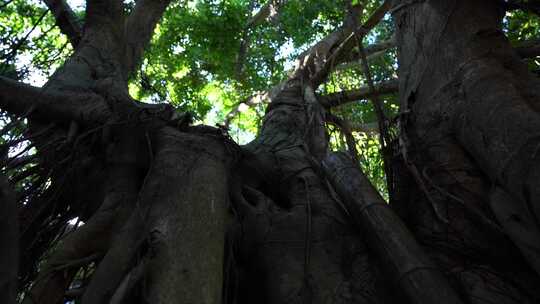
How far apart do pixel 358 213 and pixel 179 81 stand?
6196 millimetres

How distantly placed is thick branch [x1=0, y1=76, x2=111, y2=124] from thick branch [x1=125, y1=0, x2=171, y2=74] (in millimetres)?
1259

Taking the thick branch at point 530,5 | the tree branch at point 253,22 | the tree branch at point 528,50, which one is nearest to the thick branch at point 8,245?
the thick branch at point 530,5

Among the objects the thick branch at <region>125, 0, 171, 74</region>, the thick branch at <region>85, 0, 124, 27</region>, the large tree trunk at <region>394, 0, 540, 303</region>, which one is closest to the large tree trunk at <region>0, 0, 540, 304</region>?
the large tree trunk at <region>394, 0, 540, 303</region>

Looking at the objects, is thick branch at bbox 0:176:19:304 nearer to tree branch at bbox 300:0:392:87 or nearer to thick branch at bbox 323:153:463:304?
thick branch at bbox 323:153:463:304

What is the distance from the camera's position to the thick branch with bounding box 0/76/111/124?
2.23 meters

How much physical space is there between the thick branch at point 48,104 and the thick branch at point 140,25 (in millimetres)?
1259

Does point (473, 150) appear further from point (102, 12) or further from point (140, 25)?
point (140, 25)

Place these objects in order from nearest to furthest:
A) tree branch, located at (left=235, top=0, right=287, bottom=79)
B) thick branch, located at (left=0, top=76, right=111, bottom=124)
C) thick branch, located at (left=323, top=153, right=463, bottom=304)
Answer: thick branch, located at (left=323, top=153, right=463, bottom=304), thick branch, located at (left=0, top=76, right=111, bottom=124), tree branch, located at (left=235, top=0, right=287, bottom=79)

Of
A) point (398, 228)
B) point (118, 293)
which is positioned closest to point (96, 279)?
point (118, 293)

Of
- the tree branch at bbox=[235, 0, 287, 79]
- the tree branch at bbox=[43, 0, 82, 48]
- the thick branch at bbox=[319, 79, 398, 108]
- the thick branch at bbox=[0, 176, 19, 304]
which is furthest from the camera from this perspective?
the tree branch at bbox=[235, 0, 287, 79]

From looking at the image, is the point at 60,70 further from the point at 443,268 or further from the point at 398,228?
the point at 443,268

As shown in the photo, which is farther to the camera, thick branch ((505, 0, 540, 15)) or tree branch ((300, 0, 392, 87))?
tree branch ((300, 0, 392, 87))

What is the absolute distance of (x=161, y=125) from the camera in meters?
2.10

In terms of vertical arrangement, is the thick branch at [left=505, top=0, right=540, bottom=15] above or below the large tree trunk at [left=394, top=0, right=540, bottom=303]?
above
